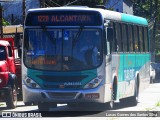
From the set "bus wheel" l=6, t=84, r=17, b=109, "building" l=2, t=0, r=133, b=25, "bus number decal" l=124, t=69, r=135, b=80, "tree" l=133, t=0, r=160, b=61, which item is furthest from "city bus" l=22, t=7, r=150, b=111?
"building" l=2, t=0, r=133, b=25

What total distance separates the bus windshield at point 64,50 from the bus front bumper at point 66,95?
684 mm

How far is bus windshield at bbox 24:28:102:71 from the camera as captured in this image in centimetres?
1892

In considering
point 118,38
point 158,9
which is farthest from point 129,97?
point 158,9

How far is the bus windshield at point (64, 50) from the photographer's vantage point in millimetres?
18922

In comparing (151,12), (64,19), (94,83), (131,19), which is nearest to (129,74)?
(131,19)

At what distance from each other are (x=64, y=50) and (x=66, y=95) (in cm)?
133

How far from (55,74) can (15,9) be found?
199 feet

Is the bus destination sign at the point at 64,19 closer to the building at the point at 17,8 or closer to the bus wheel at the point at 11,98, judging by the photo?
the bus wheel at the point at 11,98

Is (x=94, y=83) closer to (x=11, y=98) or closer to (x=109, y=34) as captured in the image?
(x=109, y=34)

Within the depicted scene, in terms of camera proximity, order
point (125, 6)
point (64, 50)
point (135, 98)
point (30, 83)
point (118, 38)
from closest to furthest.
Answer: point (64, 50)
point (30, 83)
point (118, 38)
point (135, 98)
point (125, 6)

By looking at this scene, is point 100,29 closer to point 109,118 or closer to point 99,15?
point 99,15

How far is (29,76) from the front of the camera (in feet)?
63.0

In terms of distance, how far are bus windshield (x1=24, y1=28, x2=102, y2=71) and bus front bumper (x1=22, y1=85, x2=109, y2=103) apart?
68cm

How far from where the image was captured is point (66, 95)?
18875 millimetres
